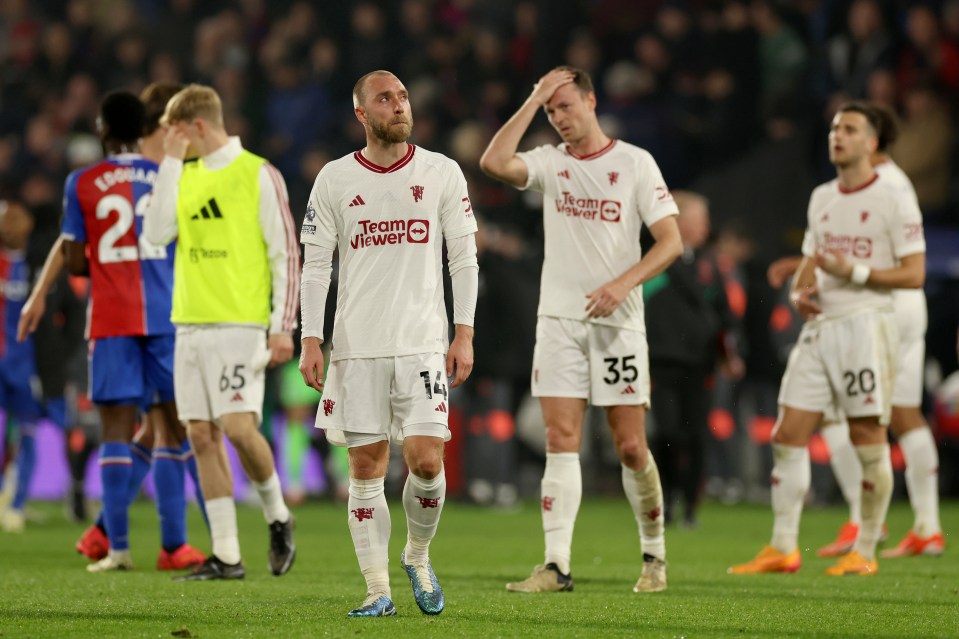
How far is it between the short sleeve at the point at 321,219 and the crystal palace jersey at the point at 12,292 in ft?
19.7

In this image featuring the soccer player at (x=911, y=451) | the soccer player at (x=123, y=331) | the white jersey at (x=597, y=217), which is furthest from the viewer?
the soccer player at (x=911, y=451)

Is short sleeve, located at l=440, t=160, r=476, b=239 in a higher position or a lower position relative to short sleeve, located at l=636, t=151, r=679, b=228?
lower

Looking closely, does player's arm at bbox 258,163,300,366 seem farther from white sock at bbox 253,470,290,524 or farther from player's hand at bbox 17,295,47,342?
player's hand at bbox 17,295,47,342

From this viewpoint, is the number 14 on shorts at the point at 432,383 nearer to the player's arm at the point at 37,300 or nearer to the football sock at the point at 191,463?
the football sock at the point at 191,463

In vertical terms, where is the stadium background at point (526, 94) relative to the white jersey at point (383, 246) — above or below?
above

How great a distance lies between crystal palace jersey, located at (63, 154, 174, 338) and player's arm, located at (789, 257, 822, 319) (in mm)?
3191

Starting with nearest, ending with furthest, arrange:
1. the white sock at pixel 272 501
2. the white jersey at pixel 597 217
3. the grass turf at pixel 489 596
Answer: the grass turf at pixel 489 596
the white jersey at pixel 597 217
the white sock at pixel 272 501

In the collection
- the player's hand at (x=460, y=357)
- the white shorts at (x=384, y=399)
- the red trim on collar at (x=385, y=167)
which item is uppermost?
the red trim on collar at (x=385, y=167)

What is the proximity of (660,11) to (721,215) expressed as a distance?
114 inches

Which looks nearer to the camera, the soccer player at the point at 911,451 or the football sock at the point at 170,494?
the football sock at the point at 170,494

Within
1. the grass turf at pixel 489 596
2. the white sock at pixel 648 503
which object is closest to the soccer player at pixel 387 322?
the grass turf at pixel 489 596

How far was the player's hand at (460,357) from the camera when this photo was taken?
18.2 ft

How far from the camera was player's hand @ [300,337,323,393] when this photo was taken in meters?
5.57

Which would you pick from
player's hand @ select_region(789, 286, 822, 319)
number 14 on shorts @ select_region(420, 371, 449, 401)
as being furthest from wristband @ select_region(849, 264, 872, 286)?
number 14 on shorts @ select_region(420, 371, 449, 401)
